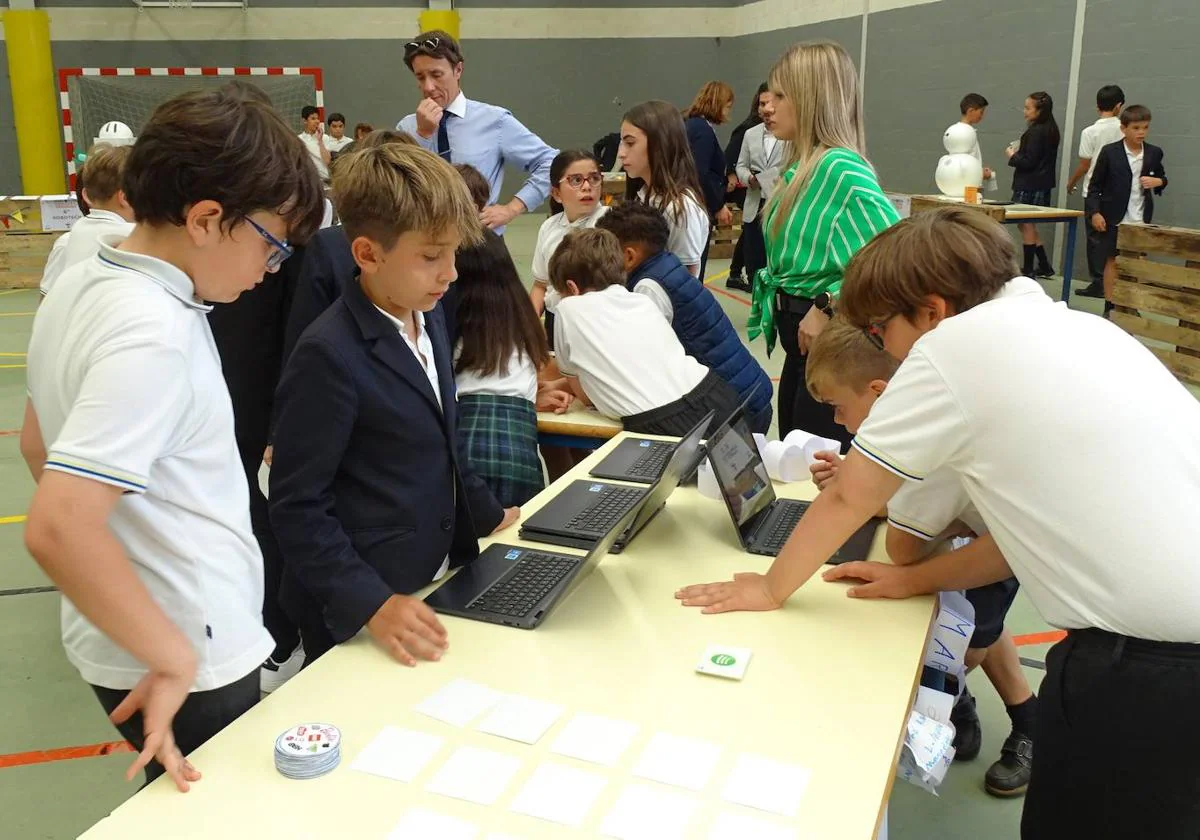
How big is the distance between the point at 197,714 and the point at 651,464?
1221mm

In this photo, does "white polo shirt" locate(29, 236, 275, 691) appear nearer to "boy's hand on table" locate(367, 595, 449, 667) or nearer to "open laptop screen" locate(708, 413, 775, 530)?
"boy's hand on table" locate(367, 595, 449, 667)

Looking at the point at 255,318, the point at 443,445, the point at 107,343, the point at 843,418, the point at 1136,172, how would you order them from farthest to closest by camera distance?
1. the point at 1136,172
2. the point at 255,318
3. the point at 843,418
4. the point at 443,445
5. the point at 107,343

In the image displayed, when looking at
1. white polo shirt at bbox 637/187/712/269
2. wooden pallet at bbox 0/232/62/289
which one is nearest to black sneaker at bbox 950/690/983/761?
white polo shirt at bbox 637/187/712/269

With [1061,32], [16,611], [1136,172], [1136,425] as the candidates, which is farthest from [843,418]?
[1061,32]

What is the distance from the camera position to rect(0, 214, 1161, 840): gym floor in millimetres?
2109

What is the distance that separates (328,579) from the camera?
145cm

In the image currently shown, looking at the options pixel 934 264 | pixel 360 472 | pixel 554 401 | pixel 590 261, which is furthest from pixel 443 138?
pixel 934 264

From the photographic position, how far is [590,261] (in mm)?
2846

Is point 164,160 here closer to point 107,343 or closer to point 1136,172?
point 107,343

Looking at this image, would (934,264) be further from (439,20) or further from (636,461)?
(439,20)

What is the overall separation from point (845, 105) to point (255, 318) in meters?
1.61

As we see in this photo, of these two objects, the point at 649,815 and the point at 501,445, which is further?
the point at 501,445

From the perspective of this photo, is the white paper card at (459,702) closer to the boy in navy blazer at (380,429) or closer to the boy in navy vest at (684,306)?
the boy in navy blazer at (380,429)

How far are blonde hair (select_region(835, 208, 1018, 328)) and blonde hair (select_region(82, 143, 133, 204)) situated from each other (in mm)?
1956
